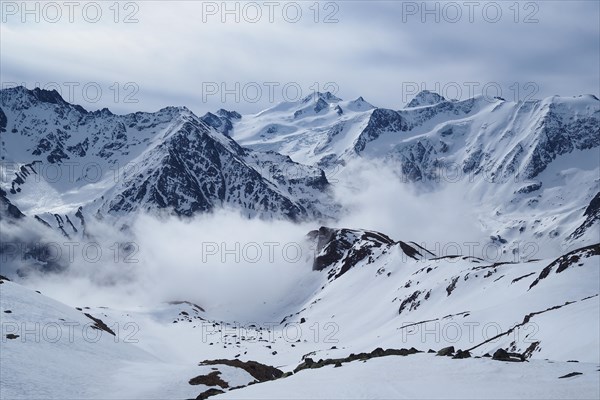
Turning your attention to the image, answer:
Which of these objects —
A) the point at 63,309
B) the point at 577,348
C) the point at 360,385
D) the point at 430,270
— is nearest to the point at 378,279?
the point at 430,270

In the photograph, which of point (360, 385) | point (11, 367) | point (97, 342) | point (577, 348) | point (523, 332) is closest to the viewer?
point (360, 385)

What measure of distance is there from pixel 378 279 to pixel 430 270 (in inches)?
1273

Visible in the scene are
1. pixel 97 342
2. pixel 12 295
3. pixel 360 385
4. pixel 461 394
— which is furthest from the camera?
pixel 12 295

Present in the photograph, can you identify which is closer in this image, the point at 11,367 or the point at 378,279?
the point at 11,367

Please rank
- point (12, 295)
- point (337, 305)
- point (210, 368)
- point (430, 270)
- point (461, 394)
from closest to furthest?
1. point (461, 394)
2. point (210, 368)
3. point (12, 295)
4. point (430, 270)
5. point (337, 305)

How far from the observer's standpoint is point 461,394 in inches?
948

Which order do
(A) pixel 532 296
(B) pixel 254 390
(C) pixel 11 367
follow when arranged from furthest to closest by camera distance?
(A) pixel 532 296 < (C) pixel 11 367 < (B) pixel 254 390

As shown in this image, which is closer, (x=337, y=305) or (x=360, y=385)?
(x=360, y=385)

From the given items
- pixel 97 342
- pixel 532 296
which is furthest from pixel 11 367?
pixel 532 296

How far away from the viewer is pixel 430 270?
13212 cm

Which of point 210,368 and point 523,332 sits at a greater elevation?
point 523,332

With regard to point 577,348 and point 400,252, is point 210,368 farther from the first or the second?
point 400,252

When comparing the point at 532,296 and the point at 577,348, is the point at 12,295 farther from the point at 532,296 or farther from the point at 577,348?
the point at 532,296

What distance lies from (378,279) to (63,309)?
110899 mm
